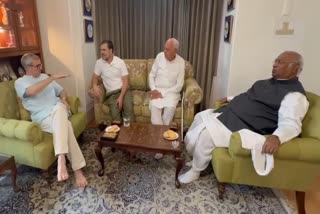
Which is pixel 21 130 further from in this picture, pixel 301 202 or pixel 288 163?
pixel 301 202

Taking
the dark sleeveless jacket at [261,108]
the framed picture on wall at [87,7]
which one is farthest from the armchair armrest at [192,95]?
the framed picture on wall at [87,7]

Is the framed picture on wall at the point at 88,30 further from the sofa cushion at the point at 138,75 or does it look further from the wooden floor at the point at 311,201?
the wooden floor at the point at 311,201

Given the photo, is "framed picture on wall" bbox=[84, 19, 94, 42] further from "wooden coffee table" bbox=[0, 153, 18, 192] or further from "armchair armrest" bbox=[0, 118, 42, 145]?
"wooden coffee table" bbox=[0, 153, 18, 192]

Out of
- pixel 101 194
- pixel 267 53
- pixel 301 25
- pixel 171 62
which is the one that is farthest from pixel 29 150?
pixel 301 25

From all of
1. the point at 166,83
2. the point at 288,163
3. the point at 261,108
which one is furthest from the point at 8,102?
the point at 288,163

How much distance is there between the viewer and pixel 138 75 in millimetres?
3115

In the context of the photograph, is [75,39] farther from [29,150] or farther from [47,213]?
[47,213]

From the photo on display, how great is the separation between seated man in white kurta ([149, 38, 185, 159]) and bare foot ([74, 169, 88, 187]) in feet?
3.26

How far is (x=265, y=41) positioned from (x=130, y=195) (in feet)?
7.09

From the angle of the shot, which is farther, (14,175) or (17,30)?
(17,30)

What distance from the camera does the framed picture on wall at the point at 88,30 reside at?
3.08 metres

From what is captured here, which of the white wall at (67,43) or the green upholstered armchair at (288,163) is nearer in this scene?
the green upholstered armchair at (288,163)

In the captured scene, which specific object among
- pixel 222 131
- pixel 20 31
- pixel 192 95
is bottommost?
pixel 222 131

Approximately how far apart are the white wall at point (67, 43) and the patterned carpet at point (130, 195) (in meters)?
1.35
